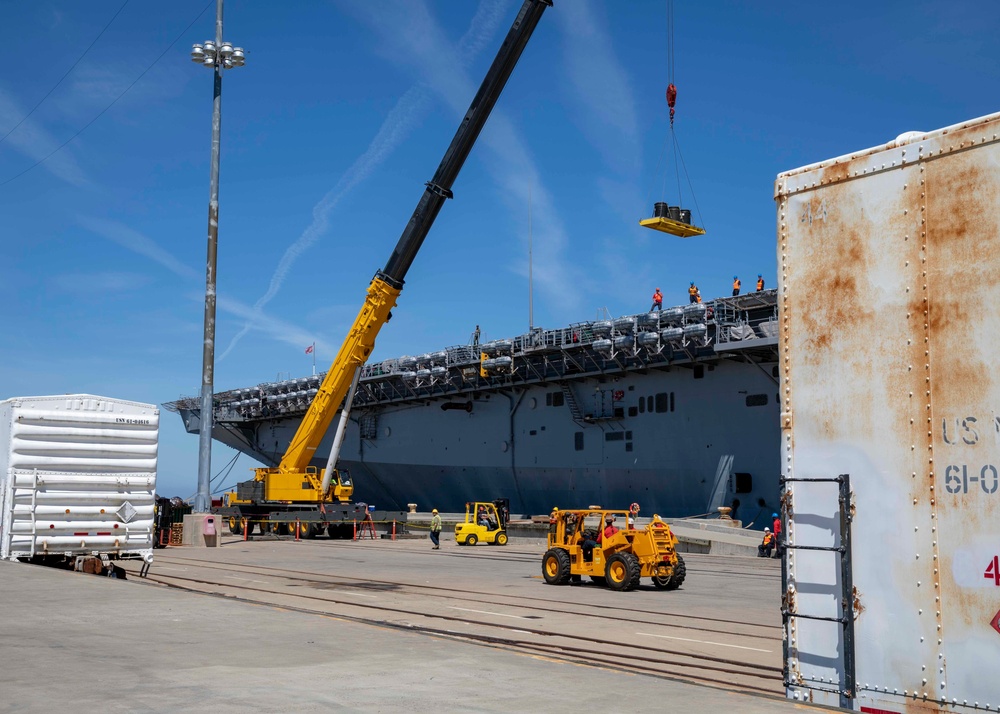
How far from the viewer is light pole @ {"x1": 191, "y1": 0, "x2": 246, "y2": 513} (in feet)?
107

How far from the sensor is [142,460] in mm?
18344

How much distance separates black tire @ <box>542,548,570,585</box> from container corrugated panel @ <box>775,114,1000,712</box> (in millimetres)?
15691

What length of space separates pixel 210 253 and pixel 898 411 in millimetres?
30594

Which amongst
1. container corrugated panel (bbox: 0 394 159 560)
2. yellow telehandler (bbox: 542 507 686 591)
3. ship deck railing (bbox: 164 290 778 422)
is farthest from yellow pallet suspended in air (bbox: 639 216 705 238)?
container corrugated panel (bbox: 0 394 159 560)

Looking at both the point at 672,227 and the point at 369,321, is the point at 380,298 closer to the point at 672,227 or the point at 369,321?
the point at 369,321

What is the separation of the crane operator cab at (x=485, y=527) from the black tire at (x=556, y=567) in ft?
54.8

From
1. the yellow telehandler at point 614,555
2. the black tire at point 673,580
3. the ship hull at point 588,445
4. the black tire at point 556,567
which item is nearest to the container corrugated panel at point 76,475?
the black tire at point 556,567

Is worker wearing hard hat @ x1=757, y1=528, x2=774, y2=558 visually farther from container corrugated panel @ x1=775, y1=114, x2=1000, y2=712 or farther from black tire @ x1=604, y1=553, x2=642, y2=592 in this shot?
container corrugated panel @ x1=775, y1=114, x2=1000, y2=712

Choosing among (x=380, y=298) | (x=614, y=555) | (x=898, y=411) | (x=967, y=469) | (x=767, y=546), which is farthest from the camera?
(x=380, y=298)

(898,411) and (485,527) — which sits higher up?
(898,411)

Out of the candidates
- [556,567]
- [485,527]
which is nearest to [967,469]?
[556,567]

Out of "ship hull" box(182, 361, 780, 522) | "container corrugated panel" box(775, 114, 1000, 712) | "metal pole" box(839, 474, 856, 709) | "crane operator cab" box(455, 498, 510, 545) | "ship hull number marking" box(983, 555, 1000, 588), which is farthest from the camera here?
"ship hull" box(182, 361, 780, 522)

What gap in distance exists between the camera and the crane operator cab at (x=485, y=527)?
3794 cm

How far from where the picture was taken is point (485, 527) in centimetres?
3838
